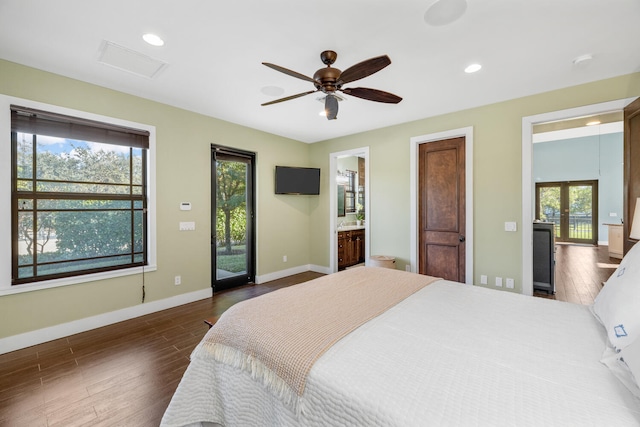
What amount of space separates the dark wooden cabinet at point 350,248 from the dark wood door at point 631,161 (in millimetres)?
3852

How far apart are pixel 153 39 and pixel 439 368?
2.95 meters

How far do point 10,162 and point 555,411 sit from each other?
13.5 feet

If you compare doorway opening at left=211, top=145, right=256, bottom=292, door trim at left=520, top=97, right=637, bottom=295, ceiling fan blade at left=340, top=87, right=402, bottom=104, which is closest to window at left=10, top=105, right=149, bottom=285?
doorway opening at left=211, top=145, right=256, bottom=292

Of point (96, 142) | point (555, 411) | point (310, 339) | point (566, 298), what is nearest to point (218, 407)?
point (310, 339)

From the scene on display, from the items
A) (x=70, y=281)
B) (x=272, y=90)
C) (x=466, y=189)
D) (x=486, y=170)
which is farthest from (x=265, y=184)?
(x=486, y=170)

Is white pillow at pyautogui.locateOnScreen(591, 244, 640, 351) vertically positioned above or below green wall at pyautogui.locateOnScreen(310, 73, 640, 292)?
below

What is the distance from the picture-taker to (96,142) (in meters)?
3.05

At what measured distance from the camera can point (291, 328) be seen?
135 centimetres

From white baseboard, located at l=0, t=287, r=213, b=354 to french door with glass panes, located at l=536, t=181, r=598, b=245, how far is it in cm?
1066

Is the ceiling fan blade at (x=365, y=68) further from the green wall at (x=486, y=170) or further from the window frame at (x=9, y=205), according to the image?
the window frame at (x=9, y=205)

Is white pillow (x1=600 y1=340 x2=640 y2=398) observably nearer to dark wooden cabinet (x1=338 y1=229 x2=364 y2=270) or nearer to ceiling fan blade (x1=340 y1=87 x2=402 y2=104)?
ceiling fan blade (x1=340 y1=87 x2=402 y2=104)

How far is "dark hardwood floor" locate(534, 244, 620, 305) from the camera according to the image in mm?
3816

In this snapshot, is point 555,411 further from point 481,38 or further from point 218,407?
point 481,38

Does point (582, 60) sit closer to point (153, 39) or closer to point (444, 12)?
point (444, 12)
